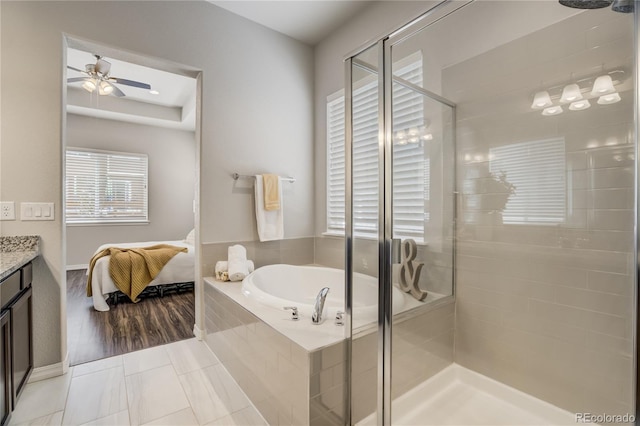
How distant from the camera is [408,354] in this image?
1641mm

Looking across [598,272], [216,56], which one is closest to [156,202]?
[216,56]

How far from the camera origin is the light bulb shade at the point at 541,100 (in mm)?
1638

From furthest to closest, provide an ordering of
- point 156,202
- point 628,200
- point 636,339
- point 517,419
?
point 156,202 → point 517,419 → point 628,200 → point 636,339

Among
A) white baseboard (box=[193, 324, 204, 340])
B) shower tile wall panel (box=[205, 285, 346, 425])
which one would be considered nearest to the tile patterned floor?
shower tile wall panel (box=[205, 285, 346, 425])

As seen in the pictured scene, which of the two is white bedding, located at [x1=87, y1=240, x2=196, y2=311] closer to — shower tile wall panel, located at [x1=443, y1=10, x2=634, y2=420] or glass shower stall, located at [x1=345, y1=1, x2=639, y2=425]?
glass shower stall, located at [x1=345, y1=1, x2=639, y2=425]

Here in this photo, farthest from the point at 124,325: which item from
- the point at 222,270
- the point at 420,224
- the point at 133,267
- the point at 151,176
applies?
the point at 151,176

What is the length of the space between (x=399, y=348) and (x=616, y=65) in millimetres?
1671

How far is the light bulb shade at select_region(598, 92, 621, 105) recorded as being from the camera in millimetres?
1374

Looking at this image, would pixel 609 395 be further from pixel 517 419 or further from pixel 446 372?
pixel 446 372

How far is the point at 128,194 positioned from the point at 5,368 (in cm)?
488

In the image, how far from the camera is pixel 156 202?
5867 millimetres

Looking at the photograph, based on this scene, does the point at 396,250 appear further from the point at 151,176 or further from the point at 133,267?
the point at 151,176

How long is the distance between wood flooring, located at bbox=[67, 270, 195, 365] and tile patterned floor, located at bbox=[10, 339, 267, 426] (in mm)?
221

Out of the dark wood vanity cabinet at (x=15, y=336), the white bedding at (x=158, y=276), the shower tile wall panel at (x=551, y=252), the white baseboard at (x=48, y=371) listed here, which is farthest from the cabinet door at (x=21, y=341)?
the shower tile wall panel at (x=551, y=252)
